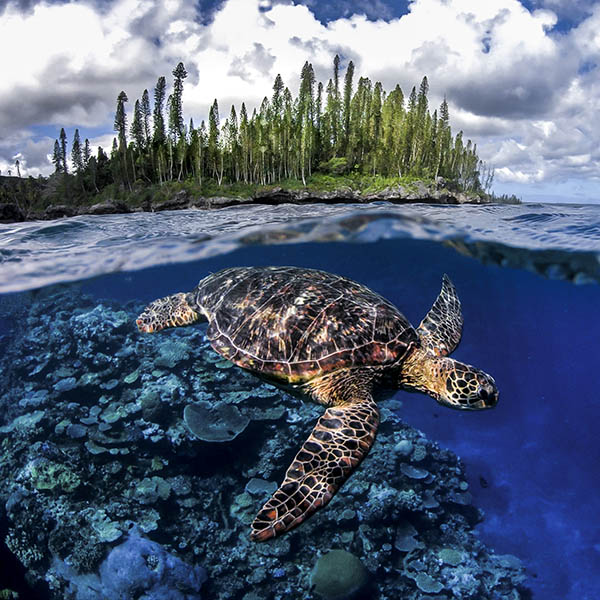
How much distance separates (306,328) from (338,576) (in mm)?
3523

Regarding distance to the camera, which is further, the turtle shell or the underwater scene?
the underwater scene

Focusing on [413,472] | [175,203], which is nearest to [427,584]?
[413,472]

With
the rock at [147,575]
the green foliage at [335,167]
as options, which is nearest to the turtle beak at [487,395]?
the rock at [147,575]

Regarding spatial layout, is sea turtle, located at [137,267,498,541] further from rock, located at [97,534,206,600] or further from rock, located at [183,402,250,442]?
rock, located at [97,534,206,600]

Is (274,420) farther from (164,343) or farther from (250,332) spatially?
(164,343)

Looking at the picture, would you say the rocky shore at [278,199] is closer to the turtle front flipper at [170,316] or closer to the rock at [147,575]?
the turtle front flipper at [170,316]

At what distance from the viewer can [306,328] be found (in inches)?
169

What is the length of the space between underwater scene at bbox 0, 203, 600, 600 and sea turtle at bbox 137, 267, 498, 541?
0.04 m

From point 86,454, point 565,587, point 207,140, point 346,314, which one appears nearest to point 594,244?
point 565,587

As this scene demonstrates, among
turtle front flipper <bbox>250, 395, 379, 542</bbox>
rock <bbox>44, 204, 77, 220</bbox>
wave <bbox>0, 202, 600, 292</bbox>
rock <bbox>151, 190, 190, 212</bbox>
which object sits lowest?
turtle front flipper <bbox>250, 395, 379, 542</bbox>

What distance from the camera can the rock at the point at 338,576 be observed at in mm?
5074

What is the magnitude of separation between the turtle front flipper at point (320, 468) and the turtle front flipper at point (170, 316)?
301 cm

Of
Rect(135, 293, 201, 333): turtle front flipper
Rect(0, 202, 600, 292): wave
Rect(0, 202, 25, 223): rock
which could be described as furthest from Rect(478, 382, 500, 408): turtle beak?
Rect(0, 202, 25, 223): rock

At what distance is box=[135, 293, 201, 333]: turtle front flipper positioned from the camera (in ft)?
19.4
